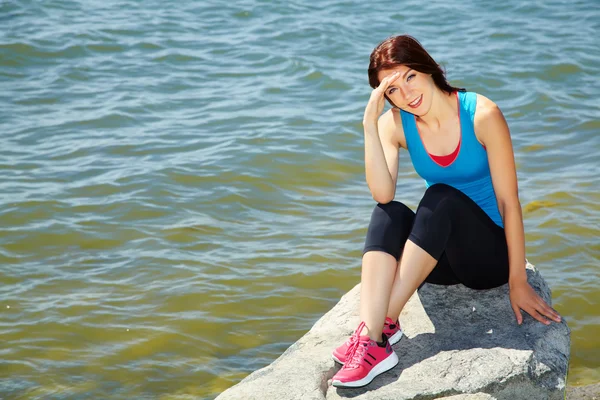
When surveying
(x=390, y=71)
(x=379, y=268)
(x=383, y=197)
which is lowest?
(x=379, y=268)

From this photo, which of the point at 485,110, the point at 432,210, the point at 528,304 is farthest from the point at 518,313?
the point at 485,110

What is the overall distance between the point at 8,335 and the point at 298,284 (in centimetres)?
206

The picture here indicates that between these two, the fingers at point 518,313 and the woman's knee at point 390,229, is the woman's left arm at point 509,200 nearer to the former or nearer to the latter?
the fingers at point 518,313

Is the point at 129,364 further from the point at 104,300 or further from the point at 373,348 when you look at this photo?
the point at 373,348

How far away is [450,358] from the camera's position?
3723mm

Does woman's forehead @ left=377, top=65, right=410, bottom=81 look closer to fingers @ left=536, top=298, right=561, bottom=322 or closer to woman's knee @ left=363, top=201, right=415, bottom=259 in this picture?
woman's knee @ left=363, top=201, right=415, bottom=259

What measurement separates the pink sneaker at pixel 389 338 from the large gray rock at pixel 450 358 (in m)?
0.06

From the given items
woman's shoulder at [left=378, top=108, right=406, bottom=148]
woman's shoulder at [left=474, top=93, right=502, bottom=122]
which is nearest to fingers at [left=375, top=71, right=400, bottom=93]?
woman's shoulder at [left=378, top=108, right=406, bottom=148]

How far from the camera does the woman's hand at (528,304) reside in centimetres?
390

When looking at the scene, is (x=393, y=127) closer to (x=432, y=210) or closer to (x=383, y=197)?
(x=383, y=197)

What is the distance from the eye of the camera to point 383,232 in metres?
3.81

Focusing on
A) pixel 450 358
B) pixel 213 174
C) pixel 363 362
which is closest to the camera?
pixel 363 362

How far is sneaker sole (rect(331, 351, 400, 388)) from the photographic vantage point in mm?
3566

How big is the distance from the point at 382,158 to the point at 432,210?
52 cm
